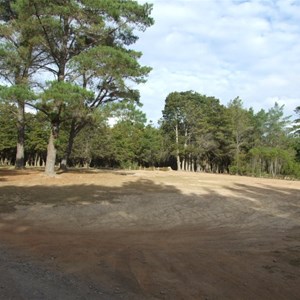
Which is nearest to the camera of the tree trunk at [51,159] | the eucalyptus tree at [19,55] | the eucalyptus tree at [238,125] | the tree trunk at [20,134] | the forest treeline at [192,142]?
the eucalyptus tree at [19,55]

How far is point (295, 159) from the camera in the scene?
165 feet

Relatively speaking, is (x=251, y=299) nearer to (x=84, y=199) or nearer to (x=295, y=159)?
(x=84, y=199)

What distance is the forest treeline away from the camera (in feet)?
175

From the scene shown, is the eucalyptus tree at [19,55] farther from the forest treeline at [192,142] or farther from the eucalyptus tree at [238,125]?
the eucalyptus tree at [238,125]

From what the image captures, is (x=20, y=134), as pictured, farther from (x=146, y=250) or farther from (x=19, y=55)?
(x=146, y=250)

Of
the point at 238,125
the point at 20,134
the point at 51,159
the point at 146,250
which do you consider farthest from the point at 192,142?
the point at 146,250

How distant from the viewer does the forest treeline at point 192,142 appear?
53.3 meters

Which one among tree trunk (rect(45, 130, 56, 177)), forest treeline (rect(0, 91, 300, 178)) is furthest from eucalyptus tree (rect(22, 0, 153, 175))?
forest treeline (rect(0, 91, 300, 178))

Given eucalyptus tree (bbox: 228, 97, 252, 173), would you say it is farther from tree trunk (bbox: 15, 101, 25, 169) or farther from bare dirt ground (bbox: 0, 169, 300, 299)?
bare dirt ground (bbox: 0, 169, 300, 299)

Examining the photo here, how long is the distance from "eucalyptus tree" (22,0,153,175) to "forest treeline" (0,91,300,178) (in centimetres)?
2666

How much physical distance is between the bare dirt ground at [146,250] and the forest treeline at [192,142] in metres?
37.6

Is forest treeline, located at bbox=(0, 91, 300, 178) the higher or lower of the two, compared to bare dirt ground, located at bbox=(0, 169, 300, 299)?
higher

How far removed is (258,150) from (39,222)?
44.9m

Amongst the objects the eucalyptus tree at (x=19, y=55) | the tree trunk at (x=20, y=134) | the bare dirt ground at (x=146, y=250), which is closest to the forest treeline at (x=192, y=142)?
the tree trunk at (x=20, y=134)
